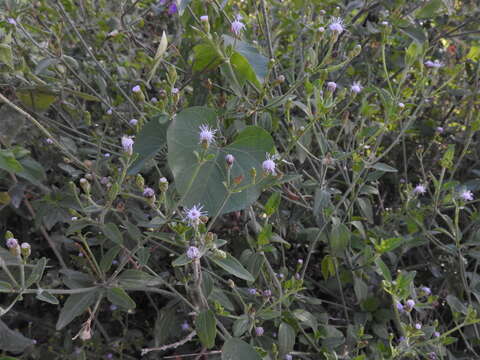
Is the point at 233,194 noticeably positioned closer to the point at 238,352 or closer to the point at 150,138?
the point at 150,138

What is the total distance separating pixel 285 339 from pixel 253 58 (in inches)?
25.8

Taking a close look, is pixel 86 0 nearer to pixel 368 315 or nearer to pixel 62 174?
pixel 62 174

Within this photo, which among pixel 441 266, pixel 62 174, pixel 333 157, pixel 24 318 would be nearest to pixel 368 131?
pixel 333 157

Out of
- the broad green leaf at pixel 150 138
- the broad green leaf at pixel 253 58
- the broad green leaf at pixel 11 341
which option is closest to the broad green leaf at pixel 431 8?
the broad green leaf at pixel 253 58

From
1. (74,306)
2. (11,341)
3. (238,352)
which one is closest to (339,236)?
(238,352)

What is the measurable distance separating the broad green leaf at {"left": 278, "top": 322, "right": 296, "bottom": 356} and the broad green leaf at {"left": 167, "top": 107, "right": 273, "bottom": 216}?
0.35 metres

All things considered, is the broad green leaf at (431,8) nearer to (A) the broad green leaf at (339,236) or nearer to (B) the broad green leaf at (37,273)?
(A) the broad green leaf at (339,236)

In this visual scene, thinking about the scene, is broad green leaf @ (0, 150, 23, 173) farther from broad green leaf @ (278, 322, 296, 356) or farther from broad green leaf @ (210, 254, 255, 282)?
broad green leaf @ (278, 322, 296, 356)

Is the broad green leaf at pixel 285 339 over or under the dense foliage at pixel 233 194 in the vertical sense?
under

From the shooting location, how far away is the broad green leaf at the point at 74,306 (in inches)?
40.9

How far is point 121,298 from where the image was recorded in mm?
1030

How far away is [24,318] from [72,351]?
7.1 inches

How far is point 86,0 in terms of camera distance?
2.07 metres

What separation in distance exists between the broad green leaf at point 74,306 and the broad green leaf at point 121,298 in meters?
0.05
